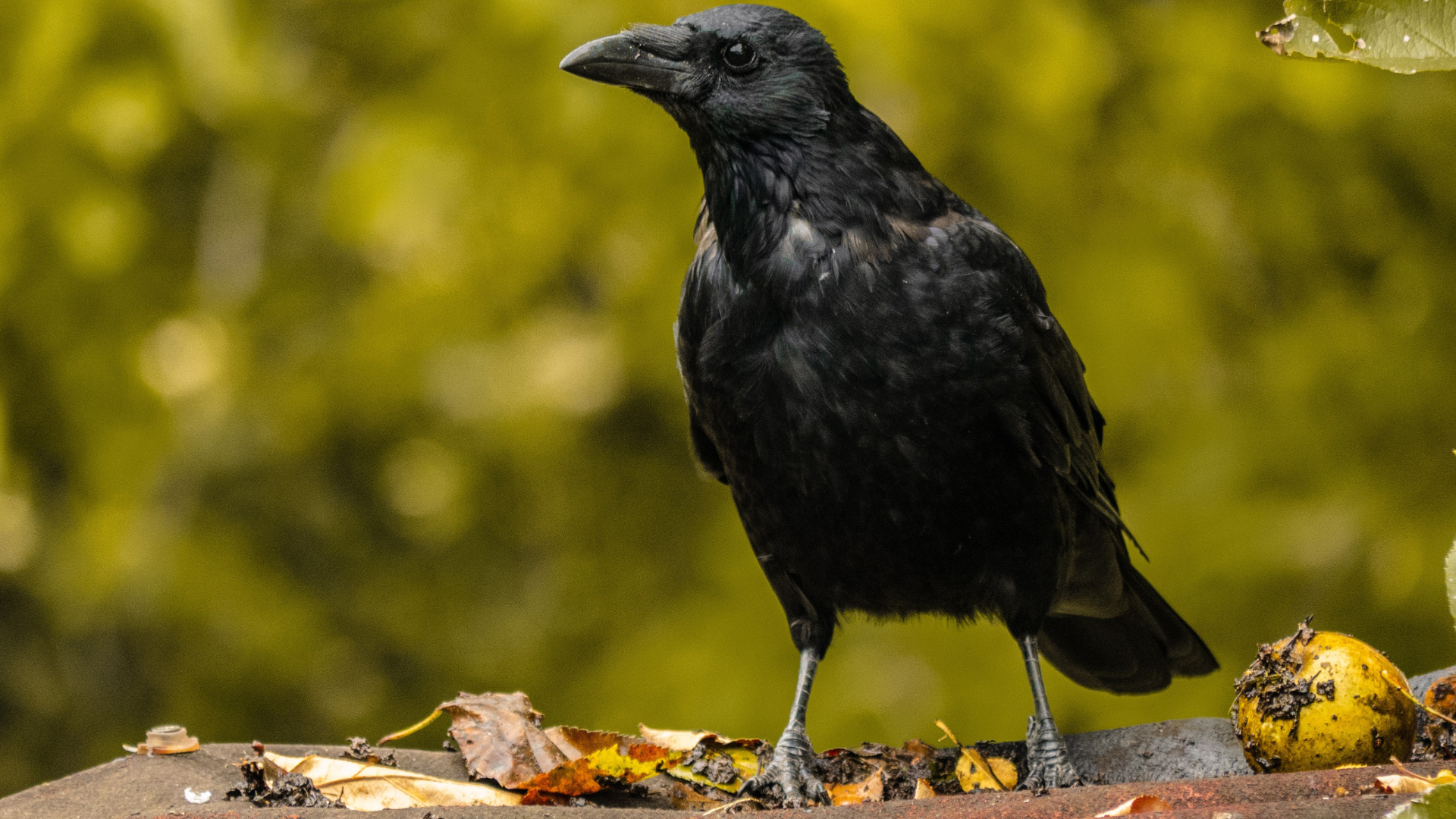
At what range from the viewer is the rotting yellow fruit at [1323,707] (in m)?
2.02

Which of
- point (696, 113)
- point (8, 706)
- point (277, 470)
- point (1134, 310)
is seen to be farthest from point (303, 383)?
point (1134, 310)

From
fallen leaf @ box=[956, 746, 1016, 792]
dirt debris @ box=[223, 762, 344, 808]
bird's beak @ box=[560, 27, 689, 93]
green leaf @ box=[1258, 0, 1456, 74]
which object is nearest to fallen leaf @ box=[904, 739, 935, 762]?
fallen leaf @ box=[956, 746, 1016, 792]

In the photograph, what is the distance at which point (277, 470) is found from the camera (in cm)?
466

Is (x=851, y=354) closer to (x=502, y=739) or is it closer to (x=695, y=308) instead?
(x=695, y=308)

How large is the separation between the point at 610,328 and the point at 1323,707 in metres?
2.87

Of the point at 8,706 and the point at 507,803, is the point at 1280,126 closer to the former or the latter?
the point at 507,803

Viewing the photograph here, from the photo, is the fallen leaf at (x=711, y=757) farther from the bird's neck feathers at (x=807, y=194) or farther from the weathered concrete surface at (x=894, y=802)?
the bird's neck feathers at (x=807, y=194)

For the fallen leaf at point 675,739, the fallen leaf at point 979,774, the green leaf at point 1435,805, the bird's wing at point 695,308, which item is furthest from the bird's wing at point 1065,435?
the green leaf at point 1435,805

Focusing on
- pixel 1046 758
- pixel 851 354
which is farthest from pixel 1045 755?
pixel 851 354

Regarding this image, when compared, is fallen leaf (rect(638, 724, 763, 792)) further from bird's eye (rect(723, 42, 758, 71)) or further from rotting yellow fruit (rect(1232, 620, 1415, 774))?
bird's eye (rect(723, 42, 758, 71))

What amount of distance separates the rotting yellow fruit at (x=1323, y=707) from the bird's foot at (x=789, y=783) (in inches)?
30.3

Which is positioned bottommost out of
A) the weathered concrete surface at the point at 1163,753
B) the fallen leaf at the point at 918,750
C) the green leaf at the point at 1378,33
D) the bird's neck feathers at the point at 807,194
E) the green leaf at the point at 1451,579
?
the weathered concrete surface at the point at 1163,753

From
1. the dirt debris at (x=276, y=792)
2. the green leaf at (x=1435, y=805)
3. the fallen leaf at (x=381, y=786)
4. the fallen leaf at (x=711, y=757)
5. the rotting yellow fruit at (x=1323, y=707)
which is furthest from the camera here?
the fallen leaf at (x=711, y=757)

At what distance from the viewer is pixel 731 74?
8.61 ft
